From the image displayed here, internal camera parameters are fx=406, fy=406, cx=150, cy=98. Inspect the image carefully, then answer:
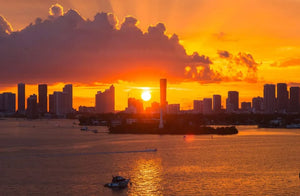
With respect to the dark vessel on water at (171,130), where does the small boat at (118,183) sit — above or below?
below

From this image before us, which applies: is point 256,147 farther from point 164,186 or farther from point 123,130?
point 123,130

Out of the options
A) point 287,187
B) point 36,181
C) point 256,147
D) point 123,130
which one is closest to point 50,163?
point 36,181

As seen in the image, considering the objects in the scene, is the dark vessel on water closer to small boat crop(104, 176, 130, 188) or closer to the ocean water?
the ocean water

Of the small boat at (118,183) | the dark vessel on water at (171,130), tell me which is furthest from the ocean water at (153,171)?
the dark vessel on water at (171,130)

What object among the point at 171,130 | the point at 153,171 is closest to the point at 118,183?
the point at 153,171

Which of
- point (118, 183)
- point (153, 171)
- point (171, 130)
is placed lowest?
point (153, 171)

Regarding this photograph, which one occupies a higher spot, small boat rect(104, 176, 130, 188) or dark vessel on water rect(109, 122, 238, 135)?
dark vessel on water rect(109, 122, 238, 135)

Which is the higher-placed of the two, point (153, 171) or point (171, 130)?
point (171, 130)

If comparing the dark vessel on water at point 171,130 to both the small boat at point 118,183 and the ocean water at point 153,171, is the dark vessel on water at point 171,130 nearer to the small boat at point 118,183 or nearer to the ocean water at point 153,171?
the ocean water at point 153,171

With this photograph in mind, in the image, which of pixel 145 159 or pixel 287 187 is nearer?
pixel 287 187

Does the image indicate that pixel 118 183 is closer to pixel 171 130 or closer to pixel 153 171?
pixel 153 171

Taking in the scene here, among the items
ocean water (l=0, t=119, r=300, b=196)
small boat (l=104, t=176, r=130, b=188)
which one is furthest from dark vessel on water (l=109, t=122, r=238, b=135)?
small boat (l=104, t=176, r=130, b=188)
